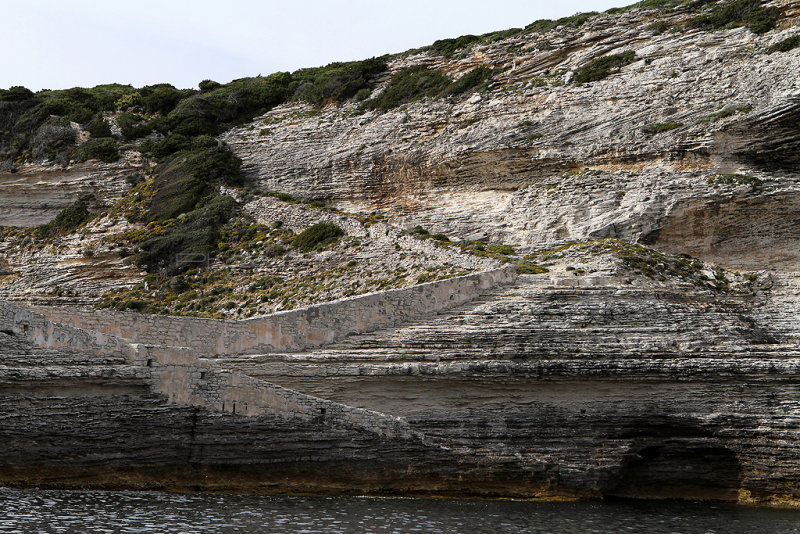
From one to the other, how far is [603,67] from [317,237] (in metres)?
11.4

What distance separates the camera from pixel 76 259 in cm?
3397

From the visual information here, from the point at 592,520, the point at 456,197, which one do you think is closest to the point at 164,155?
the point at 456,197

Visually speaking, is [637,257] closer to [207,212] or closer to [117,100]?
[207,212]

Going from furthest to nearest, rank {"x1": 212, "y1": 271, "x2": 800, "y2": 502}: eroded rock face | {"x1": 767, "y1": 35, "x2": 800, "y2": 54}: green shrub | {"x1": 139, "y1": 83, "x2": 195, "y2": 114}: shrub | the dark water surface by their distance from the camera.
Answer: {"x1": 139, "y1": 83, "x2": 195, "y2": 114}: shrub, {"x1": 767, "y1": 35, "x2": 800, "y2": 54}: green shrub, {"x1": 212, "y1": 271, "x2": 800, "y2": 502}: eroded rock face, the dark water surface

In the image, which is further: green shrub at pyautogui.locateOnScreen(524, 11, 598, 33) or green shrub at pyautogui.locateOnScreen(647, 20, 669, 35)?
green shrub at pyautogui.locateOnScreen(524, 11, 598, 33)

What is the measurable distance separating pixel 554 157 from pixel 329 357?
13795 mm

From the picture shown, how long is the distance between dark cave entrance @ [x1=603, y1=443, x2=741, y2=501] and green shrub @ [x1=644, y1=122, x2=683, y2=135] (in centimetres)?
1244

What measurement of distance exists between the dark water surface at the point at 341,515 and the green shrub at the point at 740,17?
17.3 metres

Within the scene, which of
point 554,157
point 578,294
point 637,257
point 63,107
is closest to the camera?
point 578,294

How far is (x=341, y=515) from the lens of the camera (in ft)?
52.9

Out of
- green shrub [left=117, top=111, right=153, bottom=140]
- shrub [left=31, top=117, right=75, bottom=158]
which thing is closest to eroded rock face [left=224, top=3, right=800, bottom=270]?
green shrub [left=117, top=111, right=153, bottom=140]

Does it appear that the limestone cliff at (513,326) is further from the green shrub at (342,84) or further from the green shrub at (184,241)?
the green shrub at (342,84)

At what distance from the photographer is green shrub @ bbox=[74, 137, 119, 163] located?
3934 centimetres

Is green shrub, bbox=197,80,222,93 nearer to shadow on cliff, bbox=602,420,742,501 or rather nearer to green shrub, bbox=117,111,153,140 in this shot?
green shrub, bbox=117,111,153,140
